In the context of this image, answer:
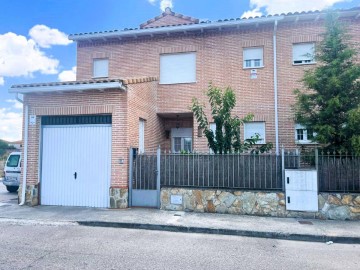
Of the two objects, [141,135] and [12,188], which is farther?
[12,188]

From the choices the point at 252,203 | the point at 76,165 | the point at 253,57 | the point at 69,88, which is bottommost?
the point at 252,203

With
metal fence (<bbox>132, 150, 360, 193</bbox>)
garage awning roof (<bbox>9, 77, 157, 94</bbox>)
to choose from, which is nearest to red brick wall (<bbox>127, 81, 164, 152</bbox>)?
garage awning roof (<bbox>9, 77, 157, 94</bbox>)

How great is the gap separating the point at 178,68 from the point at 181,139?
365cm

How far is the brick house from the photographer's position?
9.00 m

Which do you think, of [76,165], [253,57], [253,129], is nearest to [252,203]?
[253,129]

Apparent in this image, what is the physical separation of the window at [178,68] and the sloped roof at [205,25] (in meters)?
1.15

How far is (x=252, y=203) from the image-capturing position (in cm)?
810

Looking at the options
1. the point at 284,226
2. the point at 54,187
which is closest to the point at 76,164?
the point at 54,187

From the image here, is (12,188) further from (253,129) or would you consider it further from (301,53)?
(301,53)

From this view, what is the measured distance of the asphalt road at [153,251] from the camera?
15.3ft

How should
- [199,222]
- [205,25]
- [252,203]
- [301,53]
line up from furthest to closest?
[205,25] < [301,53] < [252,203] < [199,222]

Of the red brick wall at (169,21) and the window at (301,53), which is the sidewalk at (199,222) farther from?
the red brick wall at (169,21)

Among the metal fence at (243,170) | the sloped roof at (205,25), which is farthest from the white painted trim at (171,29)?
the metal fence at (243,170)

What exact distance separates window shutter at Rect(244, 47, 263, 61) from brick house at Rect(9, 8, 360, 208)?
0.04 meters
